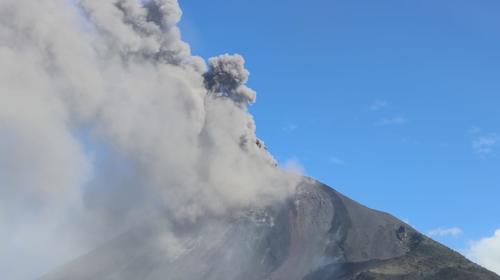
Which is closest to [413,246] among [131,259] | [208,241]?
[208,241]

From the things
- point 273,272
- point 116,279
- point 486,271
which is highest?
point 116,279

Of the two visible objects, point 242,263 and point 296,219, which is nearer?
point 242,263

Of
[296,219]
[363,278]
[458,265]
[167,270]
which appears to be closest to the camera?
[363,278]

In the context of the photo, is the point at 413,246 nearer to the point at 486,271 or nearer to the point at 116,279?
the point at 486,271

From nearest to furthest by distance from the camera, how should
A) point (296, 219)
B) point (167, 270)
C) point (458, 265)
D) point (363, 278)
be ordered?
point (363, 278) → point (458, 265) → point (167, 270) → point (296, 219)

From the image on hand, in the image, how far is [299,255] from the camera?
184m

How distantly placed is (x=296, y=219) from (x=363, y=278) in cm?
3984

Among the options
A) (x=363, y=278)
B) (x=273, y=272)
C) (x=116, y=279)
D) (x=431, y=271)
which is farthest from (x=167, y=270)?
(x=431, y=271)

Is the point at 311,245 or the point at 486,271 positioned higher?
the point at 311,245

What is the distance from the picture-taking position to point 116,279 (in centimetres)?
18762

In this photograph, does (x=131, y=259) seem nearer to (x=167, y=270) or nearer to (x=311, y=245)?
(x=167, y=270)

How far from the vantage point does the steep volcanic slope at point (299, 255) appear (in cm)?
17212

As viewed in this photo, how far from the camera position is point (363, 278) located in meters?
162

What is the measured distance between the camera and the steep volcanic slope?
565 feet
